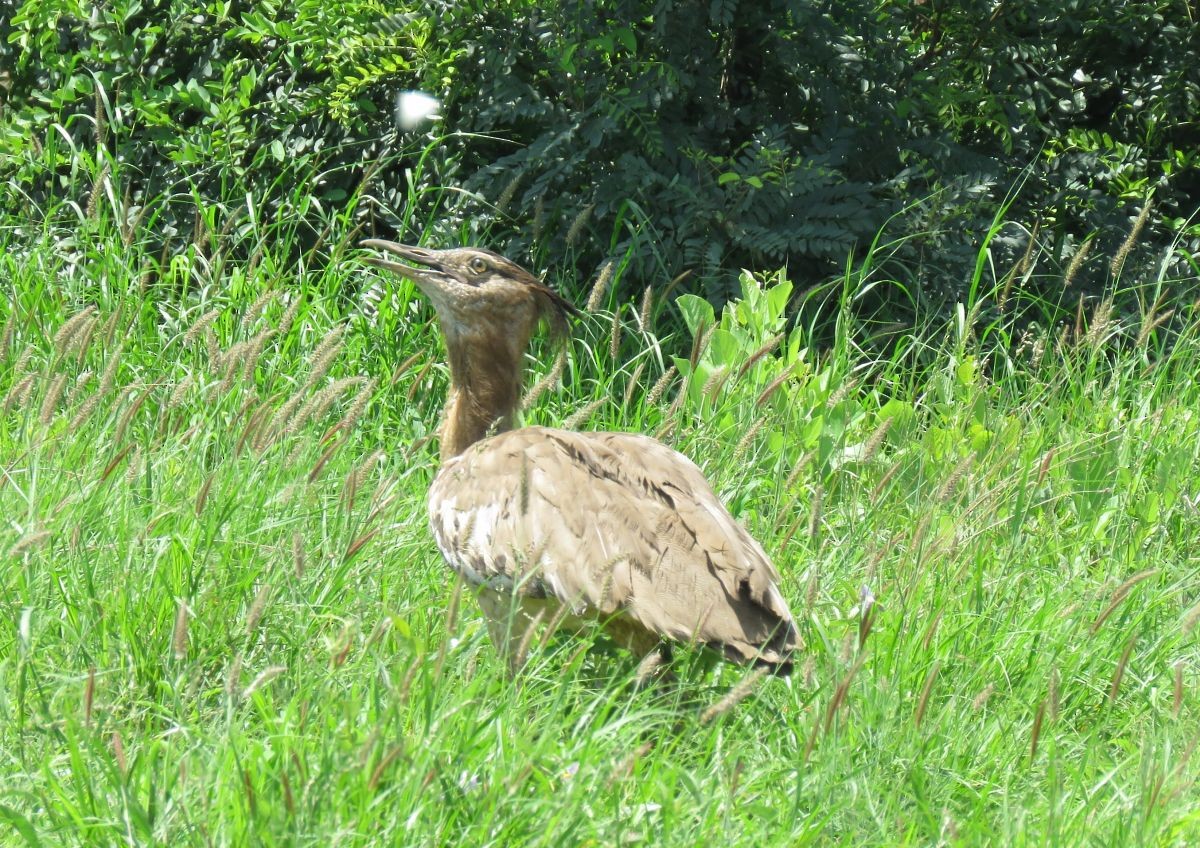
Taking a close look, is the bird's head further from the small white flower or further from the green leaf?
the small white flower

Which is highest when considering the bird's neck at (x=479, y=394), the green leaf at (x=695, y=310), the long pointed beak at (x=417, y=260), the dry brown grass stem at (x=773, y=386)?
the long pointed beak at (x=417, y=260)

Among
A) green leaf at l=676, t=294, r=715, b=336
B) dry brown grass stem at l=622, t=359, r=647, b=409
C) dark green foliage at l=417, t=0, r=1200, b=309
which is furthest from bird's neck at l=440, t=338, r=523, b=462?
dark green foliage at l=417, t=0, r=1200, b=309

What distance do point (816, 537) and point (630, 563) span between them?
839 millimetres

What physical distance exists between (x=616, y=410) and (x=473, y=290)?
88 centimetres

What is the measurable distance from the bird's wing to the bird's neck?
1.52ft

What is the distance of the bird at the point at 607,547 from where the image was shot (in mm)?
3396

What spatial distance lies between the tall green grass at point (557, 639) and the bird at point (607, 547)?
12cm

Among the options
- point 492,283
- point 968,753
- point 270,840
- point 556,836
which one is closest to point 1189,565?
point 968,753

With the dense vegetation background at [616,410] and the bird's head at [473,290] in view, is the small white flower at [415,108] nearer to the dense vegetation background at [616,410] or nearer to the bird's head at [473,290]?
the dense vegetation background at [616,410]

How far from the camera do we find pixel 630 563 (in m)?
3.55

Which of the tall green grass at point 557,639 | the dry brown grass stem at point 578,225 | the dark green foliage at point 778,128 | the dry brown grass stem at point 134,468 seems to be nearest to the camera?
the tall green grass at point 557,639

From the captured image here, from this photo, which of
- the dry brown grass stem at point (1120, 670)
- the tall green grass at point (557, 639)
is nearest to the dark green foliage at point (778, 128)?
the tall green grass at point (557, 639)

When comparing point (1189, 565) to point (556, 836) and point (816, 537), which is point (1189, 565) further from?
point (556, 836)

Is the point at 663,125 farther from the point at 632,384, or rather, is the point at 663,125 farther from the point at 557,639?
the point at 557,639
